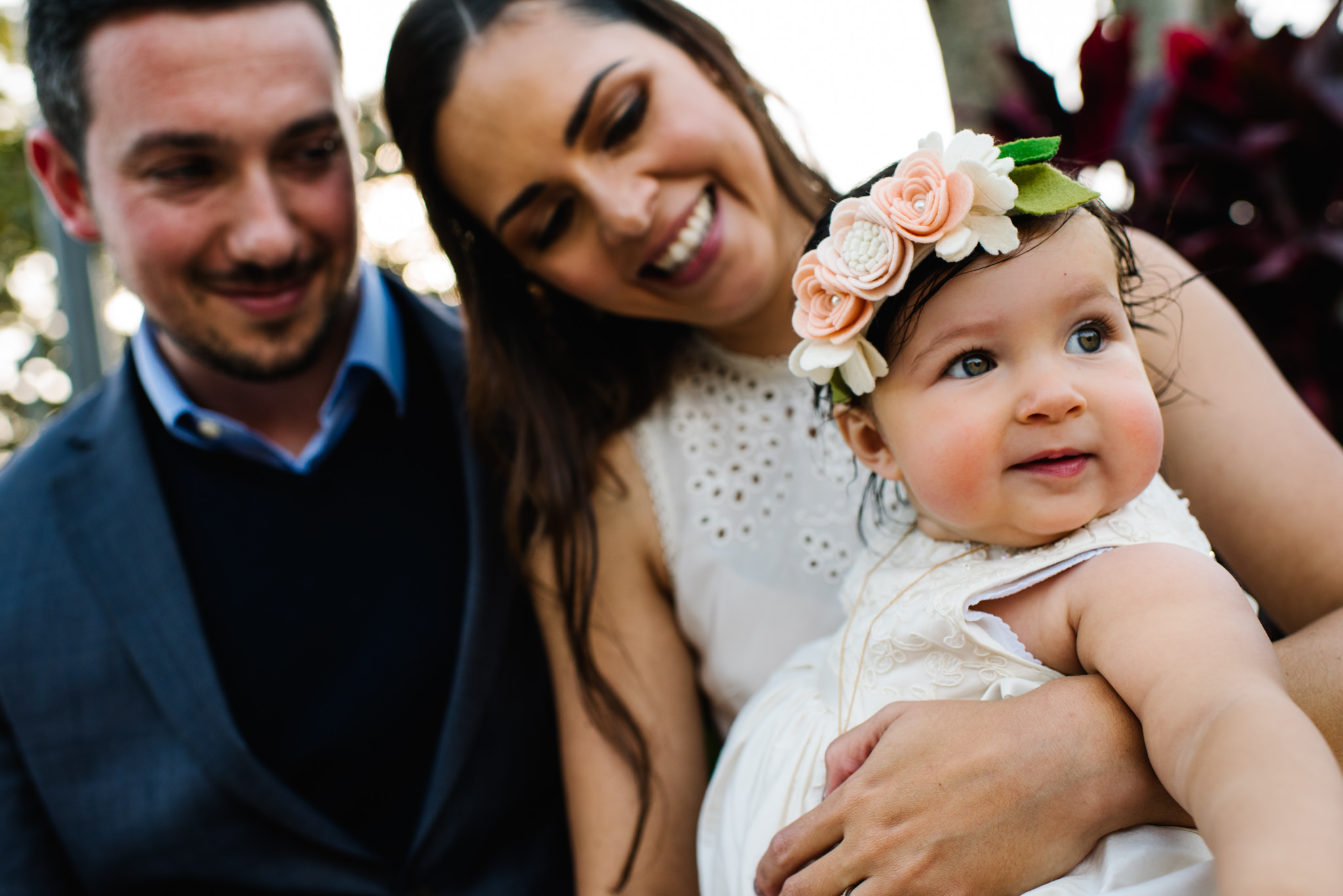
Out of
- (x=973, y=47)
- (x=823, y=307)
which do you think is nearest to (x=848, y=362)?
(x=823, y=307)

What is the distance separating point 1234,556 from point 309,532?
1.79 metres

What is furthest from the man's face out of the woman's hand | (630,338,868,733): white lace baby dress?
the woman's hand

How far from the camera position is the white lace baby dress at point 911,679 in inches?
43.4

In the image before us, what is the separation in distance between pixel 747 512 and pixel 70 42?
1.78 meters

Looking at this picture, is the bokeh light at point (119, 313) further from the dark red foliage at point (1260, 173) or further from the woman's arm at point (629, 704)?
the dark red foliage at point (1260, 173)

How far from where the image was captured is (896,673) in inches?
52.2

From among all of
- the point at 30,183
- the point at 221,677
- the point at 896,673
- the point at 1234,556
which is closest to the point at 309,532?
the point at 221,677

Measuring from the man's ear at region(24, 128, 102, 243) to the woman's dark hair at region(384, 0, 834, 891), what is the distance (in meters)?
0.88

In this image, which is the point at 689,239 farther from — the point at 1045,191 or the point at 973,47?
the point at 973,47

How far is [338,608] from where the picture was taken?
204 cm

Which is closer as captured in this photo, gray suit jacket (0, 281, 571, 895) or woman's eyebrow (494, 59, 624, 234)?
woman's eyebrow (494, 59, 624, 234)

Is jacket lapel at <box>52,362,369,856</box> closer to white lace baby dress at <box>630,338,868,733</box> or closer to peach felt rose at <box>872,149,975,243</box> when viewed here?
white lace baby dress at <box>630,338,868,733</box>

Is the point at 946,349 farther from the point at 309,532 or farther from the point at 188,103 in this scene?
the point at 188,103

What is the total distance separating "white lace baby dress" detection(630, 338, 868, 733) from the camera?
72.1 inches
